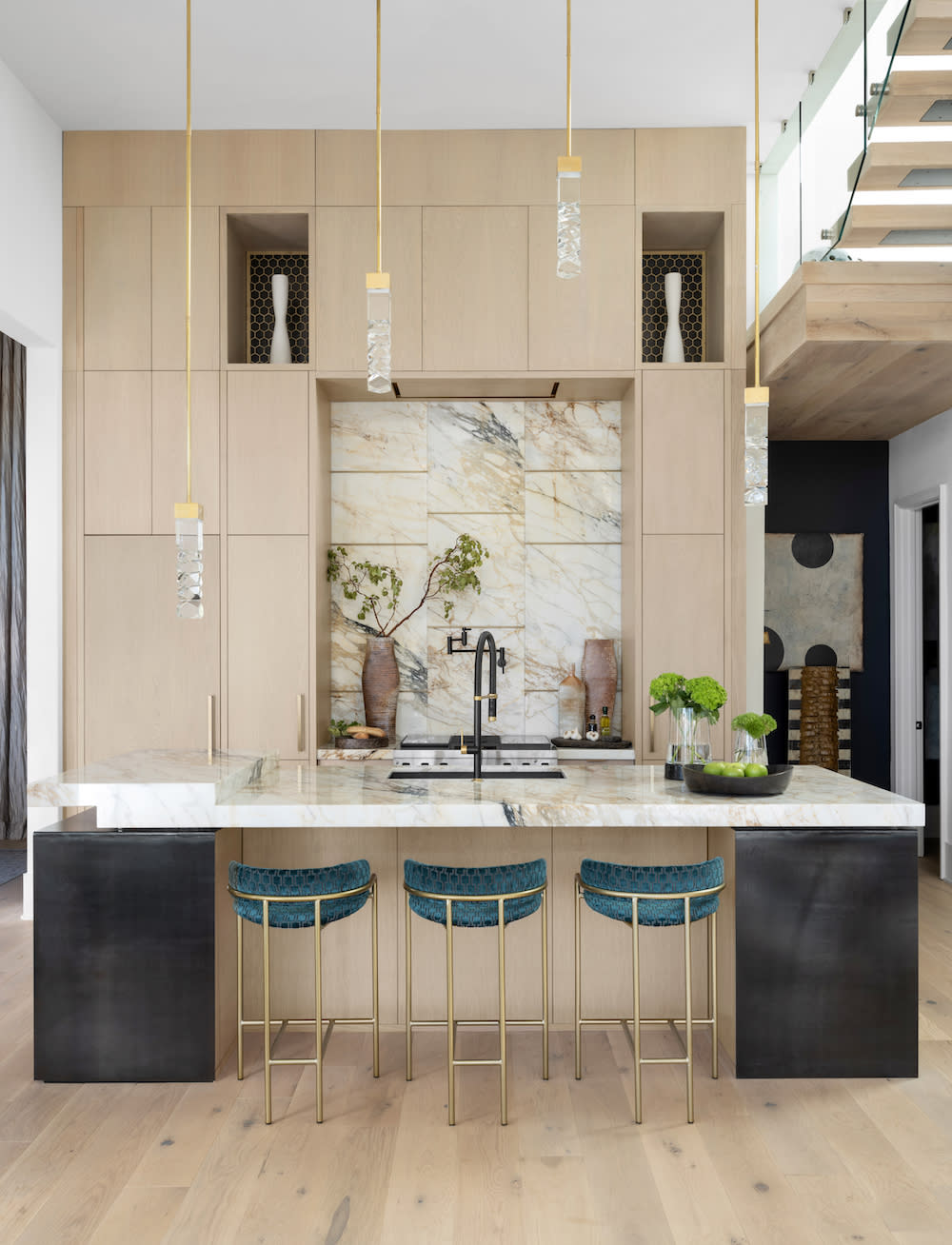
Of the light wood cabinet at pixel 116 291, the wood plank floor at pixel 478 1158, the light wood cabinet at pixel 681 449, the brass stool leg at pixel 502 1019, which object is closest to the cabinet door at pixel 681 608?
the light wood cabinet at pixel 681 449

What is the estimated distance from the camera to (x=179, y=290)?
14.7 feet

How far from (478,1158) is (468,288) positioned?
355cm

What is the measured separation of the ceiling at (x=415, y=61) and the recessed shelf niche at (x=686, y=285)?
0.49m

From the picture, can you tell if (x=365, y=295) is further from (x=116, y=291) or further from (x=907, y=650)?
(x=907, y=650)

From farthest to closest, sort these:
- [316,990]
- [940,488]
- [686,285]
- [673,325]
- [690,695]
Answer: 1. [940,488]
2. [686,285]
3. [673,325]
4. [690,695]
5. [316,990]

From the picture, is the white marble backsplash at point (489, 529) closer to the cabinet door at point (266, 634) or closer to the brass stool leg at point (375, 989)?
the cabinet door at point (266, 634)

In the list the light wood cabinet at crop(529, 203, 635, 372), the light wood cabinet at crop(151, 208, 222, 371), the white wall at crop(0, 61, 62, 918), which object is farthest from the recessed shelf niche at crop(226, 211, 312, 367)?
the light wood cabinet at crop(529, 203, 635, 372)

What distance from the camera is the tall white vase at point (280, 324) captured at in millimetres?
4629

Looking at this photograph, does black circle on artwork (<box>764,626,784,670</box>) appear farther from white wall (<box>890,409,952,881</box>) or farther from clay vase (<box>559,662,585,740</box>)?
clay vase (<box>559,662,585,740</box>)

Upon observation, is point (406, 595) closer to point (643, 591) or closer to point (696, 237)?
point (643, 591)

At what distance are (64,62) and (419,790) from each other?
11.4ft

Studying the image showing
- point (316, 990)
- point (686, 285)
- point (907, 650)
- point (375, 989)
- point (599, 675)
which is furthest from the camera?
point (907, 650)

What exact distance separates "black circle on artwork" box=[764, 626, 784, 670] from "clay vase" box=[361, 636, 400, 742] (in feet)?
9.44

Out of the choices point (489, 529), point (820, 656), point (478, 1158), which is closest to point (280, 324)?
point (489, 529)
